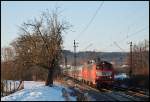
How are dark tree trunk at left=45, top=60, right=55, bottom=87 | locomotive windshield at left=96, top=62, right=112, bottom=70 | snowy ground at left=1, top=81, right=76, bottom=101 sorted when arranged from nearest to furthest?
snowy ground at left=1, top=81, right=76, bottom=101 < locomotive windshield at left=96, top=62, right=112, bottom=70 < dark tree trunk at left=45, top=60, right=55, bottom=87

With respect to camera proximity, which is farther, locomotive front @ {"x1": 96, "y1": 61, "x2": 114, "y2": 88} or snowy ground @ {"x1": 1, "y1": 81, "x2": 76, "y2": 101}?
locomotive front @ {"x1": 96, "y1": 61, "x2": 114, "y2": 88}

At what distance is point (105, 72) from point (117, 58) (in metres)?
60.4

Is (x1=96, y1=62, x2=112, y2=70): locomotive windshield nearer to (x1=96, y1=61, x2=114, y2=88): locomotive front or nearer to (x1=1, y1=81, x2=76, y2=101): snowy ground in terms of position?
(x1=96, y1=61, x2=114, y2=88): locomotive front

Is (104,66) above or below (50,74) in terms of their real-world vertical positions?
above

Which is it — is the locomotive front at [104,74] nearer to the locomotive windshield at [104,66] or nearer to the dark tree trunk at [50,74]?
the locomotive windshield at [104,66]

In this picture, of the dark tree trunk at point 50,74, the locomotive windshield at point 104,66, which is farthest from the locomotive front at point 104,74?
the dark tree trunk at point 50,74

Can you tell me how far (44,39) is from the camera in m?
51.2

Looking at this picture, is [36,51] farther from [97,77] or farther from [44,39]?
[97,77]

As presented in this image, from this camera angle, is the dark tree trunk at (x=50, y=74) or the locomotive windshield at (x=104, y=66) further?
the dark tree trunk at (x=50, y=74)

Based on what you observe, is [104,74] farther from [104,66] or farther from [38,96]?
[38,96]

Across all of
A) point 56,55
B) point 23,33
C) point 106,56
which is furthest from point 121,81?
point 106,56

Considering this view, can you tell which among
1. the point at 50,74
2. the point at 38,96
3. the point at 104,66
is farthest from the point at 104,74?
the point at 38,96

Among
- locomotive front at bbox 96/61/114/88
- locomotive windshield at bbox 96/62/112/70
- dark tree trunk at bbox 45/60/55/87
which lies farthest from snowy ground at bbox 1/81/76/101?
dark tree trunk at bbox 45/60/55/87

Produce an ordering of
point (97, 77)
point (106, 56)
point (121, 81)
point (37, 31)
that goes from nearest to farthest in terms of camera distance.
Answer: point (97, 77) → point (37, 31) → point (121, 81) → point (106, 56)
